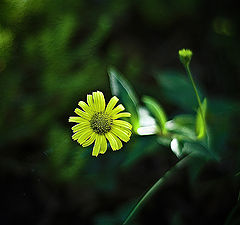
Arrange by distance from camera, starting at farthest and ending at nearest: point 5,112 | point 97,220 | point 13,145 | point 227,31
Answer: point 227,31 < point 13,145 < point 5,112 < point 97,220

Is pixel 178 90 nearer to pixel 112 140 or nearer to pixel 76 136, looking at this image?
pixel 112 140

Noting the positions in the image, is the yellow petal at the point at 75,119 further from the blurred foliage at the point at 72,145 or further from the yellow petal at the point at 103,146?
the blurred foliage at the point at 72,145

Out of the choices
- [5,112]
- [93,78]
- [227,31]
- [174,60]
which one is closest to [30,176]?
[5,112]

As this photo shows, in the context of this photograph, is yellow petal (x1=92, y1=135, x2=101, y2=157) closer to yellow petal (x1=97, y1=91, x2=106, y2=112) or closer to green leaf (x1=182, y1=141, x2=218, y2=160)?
yellow petal (x1=97, y1=91, x2=106, y2=112)

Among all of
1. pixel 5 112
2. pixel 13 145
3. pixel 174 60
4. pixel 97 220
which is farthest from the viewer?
pixel 174 60

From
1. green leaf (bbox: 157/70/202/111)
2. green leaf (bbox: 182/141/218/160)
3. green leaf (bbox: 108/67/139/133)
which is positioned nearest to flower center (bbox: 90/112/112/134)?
green leaf (bbox: 108/67/139/133)

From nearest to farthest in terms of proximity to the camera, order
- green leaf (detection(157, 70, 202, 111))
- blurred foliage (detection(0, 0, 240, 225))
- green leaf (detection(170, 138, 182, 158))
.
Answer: green leaf (detection(170, 138, 182, 158)) → blurred foliage (detection(0, 0, 240, 225)) → green leaf (detection(157, 70, 202, 111))

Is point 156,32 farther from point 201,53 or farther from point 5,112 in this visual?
point 5,112
